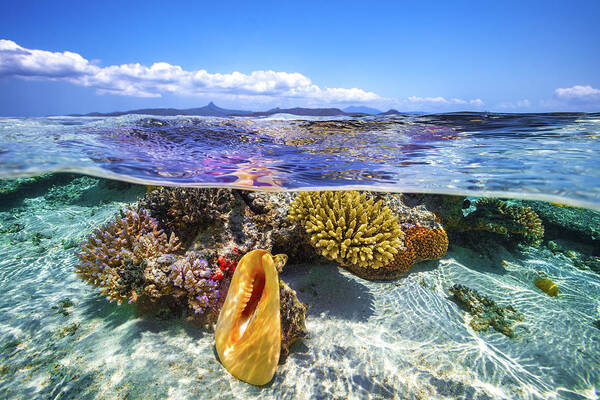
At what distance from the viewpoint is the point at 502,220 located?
6781 mm

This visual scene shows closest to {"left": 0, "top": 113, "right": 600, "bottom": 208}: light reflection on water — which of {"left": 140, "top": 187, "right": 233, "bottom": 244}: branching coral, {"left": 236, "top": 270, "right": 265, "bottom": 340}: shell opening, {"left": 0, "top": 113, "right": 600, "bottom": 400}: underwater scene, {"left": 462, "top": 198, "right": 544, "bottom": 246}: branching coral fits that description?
{"left": 0, "top": 113, "right": 600, "bottom": 400}: underwater scene

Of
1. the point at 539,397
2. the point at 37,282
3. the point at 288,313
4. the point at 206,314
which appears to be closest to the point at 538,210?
the point at 539,397

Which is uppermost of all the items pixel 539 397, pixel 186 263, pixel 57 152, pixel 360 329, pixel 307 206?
pixel 57 152

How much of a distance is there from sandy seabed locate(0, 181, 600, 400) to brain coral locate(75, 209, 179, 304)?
0.54 meters

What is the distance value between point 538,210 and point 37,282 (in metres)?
15.3

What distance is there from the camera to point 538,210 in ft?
29.9

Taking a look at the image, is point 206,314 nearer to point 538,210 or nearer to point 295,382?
point 295,382

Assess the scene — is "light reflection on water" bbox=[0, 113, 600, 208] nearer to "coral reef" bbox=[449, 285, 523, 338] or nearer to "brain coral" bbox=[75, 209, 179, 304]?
"brain coral" bbox=[75, 209, 179, 304]

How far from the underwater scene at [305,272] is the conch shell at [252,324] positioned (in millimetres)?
25

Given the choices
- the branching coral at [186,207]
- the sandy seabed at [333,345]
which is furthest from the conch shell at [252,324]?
the branching coral at [186,207]

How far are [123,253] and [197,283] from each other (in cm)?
162

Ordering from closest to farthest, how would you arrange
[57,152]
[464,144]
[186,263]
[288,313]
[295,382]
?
[295,382] < [288,313] < [186,263] < [57,152] < [464,144]

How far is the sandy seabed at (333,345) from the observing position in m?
3.24

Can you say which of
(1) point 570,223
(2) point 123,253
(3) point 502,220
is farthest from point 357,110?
Answer: (2) point 123,253
